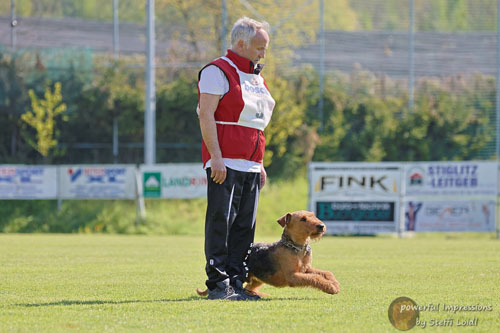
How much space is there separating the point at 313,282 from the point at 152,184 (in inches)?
543

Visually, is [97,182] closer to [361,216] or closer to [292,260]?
[361,216]

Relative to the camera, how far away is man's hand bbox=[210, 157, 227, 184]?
6125mm

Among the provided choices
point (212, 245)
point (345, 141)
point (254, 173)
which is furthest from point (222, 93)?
point (345, 141)

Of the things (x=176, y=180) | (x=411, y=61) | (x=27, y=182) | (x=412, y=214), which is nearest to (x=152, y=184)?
(x=176, y=180)

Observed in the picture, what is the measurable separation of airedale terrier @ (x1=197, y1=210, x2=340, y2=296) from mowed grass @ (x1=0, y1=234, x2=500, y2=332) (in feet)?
0.46

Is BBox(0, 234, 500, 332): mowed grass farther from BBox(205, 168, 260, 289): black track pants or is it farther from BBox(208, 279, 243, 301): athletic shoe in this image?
BBox(205, 168, 260, 289): black track pants

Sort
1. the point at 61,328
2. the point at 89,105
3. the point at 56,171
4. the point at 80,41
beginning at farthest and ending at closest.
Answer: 1. the point at 80,41
2. the point at 89,105
3. the point at 56,171
4. the point at 61,328

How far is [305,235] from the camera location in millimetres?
6418

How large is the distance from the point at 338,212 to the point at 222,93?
1255cm

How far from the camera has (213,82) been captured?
20.2 feet

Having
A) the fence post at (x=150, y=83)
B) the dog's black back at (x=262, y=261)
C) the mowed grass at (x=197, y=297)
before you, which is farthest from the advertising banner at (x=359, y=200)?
the dog's black back at (x=262, y=261)

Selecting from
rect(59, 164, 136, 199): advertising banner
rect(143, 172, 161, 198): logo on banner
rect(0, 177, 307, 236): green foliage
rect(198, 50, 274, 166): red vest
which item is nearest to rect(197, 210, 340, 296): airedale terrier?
rect(198, 50, 274, 166): red vest

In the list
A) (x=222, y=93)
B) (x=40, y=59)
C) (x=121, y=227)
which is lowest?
(x=121, y=227)

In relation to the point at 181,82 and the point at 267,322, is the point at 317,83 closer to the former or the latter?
the point at 181,82
